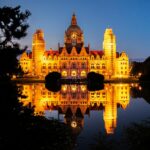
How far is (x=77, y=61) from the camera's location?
5591 inches

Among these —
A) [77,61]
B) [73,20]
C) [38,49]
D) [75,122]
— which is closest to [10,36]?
[75,122]

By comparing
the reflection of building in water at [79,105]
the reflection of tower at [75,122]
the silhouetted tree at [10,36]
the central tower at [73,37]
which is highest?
the central tower at [73,37]

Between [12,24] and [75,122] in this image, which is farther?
[75,122]

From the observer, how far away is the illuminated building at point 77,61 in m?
140

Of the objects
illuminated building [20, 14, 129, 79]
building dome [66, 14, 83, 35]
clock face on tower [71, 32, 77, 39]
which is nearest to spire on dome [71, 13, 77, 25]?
building dome [66, 14, 83, 35]

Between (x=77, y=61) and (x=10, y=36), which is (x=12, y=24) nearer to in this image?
(x=10, y=36)

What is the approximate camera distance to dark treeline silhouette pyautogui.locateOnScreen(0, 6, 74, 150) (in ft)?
37.3

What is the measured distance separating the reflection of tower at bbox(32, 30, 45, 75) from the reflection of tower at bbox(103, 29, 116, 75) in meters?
22.7

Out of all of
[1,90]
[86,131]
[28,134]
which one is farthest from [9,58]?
[86,131]

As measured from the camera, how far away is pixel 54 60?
141 metres

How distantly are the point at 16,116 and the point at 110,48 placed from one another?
134m

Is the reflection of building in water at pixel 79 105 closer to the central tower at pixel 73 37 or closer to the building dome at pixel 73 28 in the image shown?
the central tower at pixel 73 37

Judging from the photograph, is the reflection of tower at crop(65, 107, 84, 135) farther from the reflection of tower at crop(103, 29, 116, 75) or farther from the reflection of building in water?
the reflection of tower at crop(103, 29, 116, 75)

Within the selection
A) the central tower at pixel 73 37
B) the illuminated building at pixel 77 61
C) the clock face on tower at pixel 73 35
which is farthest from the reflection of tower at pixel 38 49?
the clock face on tower at pixel 73 35
